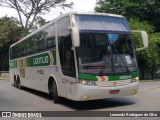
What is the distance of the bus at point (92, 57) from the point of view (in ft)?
34.8

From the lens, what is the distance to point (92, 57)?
35.3ft

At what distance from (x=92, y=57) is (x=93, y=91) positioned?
3.63ft

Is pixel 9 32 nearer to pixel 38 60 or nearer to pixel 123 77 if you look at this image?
pixel 38 60

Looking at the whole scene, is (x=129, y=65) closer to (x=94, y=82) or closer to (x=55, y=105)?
(x=94, y=82)

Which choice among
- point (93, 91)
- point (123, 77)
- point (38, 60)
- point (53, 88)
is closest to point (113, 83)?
point (123, 77)

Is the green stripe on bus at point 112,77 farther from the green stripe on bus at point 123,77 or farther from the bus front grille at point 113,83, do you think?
the bus front grille at point 113,83

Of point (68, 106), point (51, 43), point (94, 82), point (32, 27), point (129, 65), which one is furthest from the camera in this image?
point (32, 27)

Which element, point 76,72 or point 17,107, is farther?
point 17,107

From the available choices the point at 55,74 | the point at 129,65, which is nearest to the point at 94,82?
the point at 129,65

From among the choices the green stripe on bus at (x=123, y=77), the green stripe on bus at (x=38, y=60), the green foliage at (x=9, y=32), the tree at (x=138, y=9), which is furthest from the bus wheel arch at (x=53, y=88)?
the green foliage at (x=9, y=32)

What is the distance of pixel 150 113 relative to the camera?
988cm

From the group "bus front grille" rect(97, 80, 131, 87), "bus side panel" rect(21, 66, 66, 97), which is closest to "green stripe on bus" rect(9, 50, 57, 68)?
"bus side panel" rect(21, 66, 66, 97)

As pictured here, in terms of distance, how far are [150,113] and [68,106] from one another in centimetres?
342

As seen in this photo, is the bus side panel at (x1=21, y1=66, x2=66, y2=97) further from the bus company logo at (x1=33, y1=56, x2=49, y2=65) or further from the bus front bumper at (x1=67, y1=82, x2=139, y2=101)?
the bus front bumper at (x1=67, y1=82, x2=139, y2=101)
